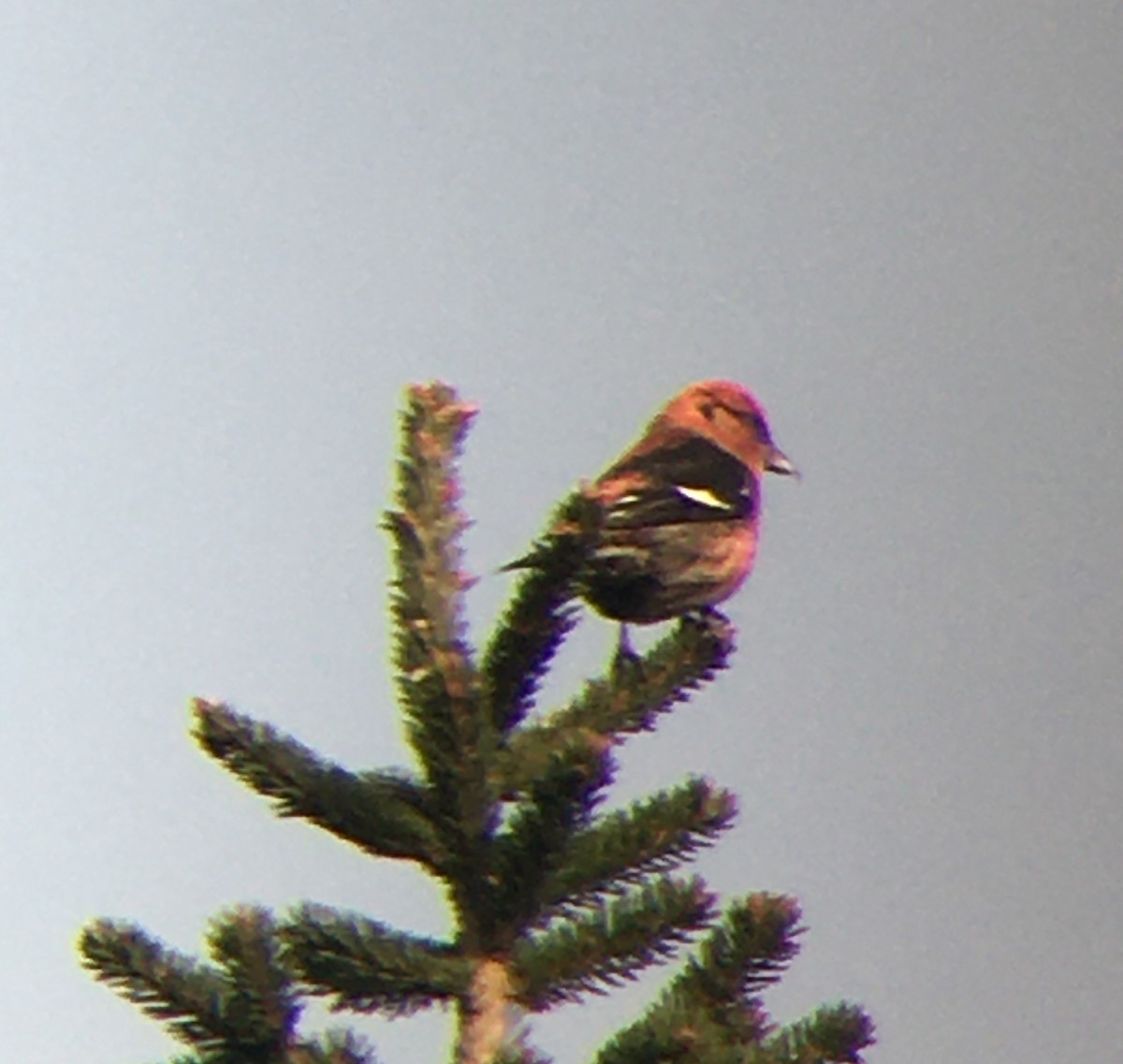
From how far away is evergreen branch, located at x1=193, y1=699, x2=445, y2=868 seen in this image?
2.58 m

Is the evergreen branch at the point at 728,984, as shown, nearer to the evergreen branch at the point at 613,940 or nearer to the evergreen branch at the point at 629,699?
the evergreen branch at the point at 613,940

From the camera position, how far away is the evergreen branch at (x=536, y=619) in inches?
104

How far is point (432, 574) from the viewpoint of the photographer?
2635 millimetres

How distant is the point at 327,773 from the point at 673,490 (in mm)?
1862

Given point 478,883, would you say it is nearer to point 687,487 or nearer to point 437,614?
point 437,614

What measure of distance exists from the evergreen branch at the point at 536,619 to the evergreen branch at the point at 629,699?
0.07 metres

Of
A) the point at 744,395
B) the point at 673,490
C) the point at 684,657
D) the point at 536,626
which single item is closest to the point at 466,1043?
the point at 536,626

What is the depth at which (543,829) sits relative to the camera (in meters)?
2.44

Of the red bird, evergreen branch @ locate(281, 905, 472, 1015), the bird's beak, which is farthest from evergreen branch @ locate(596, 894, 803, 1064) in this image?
the bird's beak

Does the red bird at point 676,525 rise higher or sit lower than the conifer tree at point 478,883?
higher

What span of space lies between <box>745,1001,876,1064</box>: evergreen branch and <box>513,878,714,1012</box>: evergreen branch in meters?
0.24

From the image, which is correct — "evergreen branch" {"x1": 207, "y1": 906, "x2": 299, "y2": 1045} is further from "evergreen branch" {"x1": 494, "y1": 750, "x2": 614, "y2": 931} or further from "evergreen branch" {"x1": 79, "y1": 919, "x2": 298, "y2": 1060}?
"evergreen branch" {"x1": 494, "y1": 750, "x2": 614, "y2": 931}

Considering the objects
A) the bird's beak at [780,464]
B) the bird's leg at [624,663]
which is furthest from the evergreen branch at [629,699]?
the bird's beak at [780,464]

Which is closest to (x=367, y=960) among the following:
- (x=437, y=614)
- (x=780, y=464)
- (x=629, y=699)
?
(x=437, y=614)
